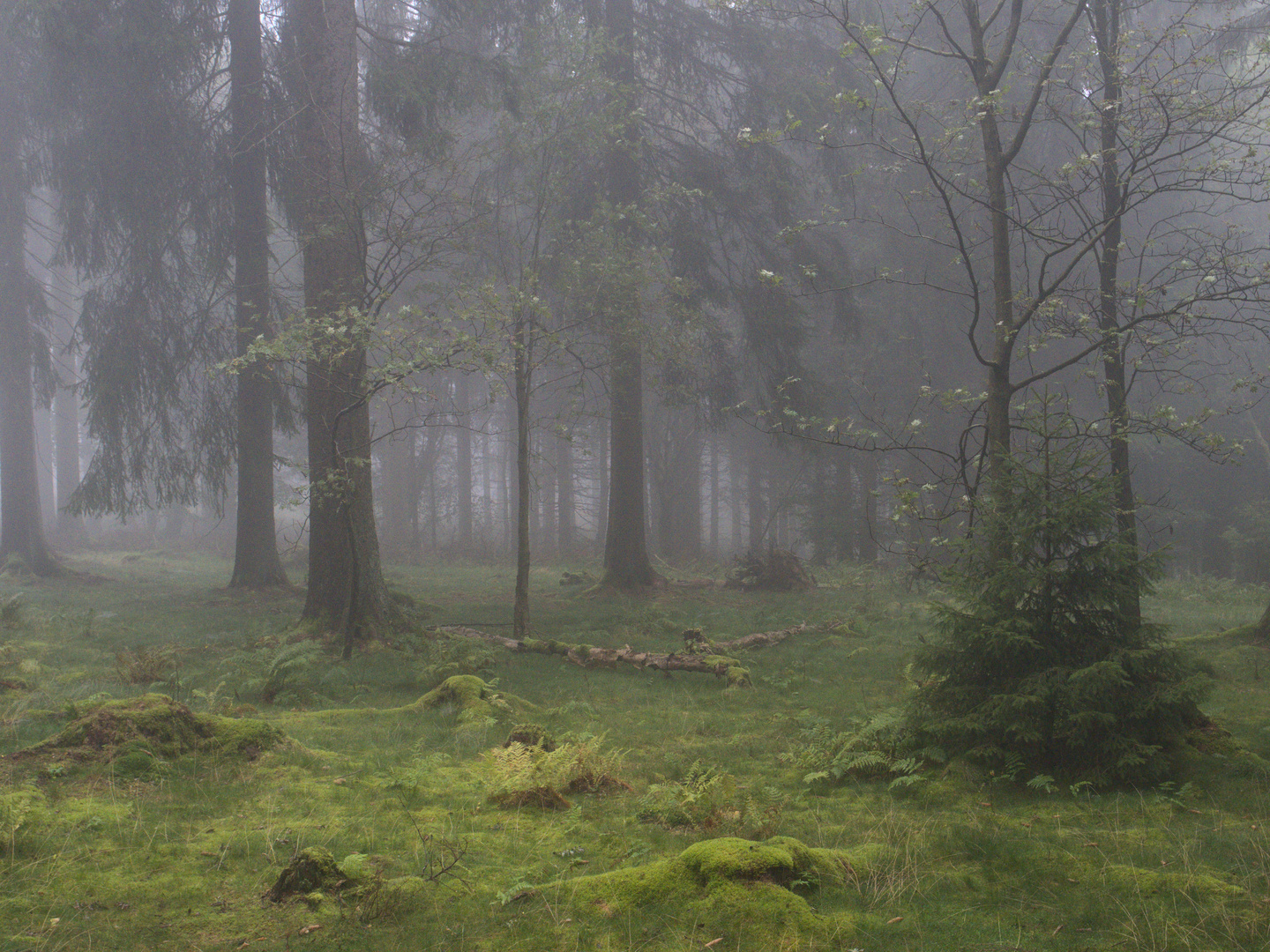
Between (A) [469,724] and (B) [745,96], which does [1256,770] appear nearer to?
(A) [469,724]

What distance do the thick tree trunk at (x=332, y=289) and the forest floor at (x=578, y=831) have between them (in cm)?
227

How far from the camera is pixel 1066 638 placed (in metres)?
4.92

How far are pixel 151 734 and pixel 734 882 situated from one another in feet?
11.8

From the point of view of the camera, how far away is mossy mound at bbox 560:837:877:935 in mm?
3088

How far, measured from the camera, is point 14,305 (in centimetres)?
1756

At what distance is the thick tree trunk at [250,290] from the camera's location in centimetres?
1307

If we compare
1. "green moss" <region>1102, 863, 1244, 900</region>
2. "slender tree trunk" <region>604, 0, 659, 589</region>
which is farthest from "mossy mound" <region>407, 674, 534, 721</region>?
"slender tree trunk" <region>604, 0, 659, 589</region>

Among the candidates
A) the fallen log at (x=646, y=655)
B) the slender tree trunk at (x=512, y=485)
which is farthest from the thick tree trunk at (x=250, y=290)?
the slender tree trunk at (x=512, y=485)

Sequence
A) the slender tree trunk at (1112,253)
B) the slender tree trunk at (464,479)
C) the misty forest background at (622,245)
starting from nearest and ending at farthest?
1. the slender tree trunk at (1112,253)
2. the misty forest background at (622,245)
3. the slender tree trunk at (464,479)

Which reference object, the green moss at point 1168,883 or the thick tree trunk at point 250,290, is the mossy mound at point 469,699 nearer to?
the green moss at point 1168,883

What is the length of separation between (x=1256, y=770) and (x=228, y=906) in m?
5.04

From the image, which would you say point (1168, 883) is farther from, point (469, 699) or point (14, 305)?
point (14, 305)

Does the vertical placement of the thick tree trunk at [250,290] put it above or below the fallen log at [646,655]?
above

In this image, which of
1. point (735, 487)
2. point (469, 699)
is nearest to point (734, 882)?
point (469, 699)
